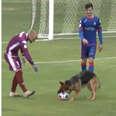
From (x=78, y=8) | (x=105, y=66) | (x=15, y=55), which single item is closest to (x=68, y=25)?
(x=78, y=8)

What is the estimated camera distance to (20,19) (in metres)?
28.4

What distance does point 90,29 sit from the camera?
12.9m

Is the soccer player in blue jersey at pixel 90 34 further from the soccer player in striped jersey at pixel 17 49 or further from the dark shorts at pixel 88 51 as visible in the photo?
the soccer player in striped jersey at pixel 17 49

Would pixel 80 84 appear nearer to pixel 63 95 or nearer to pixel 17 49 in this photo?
pixel 63 95

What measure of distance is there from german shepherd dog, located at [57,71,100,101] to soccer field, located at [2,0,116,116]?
0.68ft

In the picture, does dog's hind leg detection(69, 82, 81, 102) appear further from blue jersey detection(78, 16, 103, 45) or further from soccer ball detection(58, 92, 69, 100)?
blue jersey detection(78, 16, 103, 45)

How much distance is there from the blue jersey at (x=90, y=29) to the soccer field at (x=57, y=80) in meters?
1.10

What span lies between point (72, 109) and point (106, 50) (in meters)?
8.77

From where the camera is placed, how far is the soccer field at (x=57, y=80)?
10578mm

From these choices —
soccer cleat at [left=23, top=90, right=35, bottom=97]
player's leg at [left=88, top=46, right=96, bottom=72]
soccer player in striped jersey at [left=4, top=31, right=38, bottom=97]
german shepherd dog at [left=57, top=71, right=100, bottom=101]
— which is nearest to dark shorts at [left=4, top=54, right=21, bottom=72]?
soccer player in striped jersey at [left=4, top=31, right=38, bottom=97]

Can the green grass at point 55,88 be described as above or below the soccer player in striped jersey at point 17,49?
below

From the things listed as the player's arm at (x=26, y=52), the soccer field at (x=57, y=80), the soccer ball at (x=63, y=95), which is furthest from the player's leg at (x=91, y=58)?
the player's arm at (x=26, y=52)

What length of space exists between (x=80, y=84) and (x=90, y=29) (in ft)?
A: 6.44

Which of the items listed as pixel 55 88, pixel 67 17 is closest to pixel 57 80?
pixel 55 88
